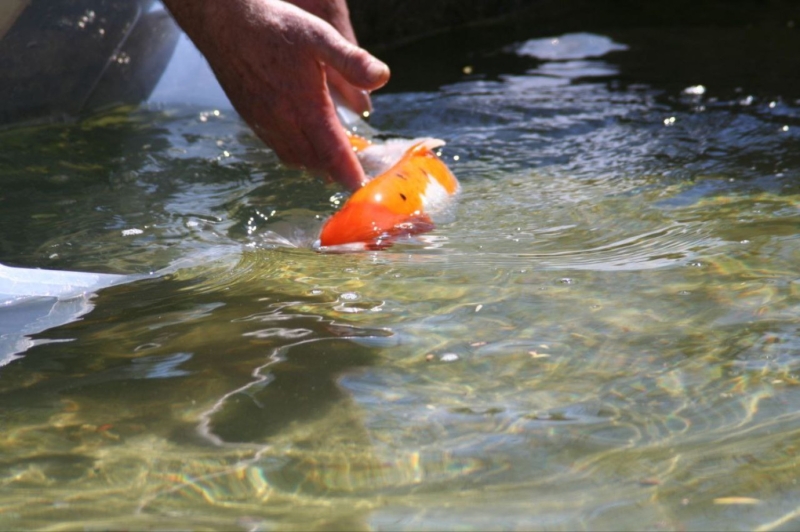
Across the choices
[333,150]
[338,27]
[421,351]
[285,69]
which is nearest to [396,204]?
[333,150]

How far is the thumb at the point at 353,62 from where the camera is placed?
276 cm

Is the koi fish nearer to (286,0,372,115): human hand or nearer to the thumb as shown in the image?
the thumb

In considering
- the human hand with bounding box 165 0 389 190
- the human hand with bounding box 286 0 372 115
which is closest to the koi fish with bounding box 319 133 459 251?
the human hand with bounding box 165 0 389 190

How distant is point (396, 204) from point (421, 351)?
938 millimetres

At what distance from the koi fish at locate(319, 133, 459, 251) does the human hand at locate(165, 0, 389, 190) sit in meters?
0.22

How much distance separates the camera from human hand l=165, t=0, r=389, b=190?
2.83 meters

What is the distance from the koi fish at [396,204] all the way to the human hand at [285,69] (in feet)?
0.72

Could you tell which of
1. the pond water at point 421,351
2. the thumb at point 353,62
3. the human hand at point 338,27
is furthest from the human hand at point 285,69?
the human hand at point 338,27

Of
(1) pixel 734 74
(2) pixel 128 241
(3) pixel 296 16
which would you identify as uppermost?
(3) pixel 296 16

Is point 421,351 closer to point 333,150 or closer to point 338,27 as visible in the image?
point 333,150

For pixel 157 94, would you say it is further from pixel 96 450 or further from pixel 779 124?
pixel 96 450

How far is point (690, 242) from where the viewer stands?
8.39 ft

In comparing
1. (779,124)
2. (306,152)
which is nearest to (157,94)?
(306,152)

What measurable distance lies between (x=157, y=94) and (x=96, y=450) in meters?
3.28
